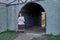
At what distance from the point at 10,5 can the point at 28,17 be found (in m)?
3.91

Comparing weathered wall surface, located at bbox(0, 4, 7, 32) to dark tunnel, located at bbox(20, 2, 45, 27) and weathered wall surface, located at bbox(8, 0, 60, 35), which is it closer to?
weathered wall surface, located at bbox(8, 0, 60, 35)

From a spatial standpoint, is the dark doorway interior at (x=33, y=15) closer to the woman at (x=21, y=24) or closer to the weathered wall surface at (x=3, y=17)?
the woman at (x=21, y=24)

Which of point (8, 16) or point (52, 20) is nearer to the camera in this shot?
point (52, 20)

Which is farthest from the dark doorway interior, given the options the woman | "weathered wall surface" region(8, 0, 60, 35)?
"weathered wall surface" region(8, 0, 60, 35)

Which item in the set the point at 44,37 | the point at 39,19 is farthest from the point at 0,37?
the point at 39,19

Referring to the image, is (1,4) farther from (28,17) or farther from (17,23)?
(28,17)

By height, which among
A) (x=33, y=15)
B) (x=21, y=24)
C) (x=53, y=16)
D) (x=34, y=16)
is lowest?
(x=21, y=24)

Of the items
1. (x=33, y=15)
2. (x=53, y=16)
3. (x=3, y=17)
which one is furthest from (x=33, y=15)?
(x=53, y=16)

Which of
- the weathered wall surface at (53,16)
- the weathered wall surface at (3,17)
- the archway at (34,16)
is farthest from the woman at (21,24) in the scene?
Answer: the archway at (34,16)

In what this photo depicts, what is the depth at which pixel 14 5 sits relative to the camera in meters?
14.6

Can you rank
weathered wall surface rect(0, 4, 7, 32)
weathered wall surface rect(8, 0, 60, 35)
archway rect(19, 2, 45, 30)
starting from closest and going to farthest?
weathered wall surface rect(8, 0, 60, 35), weathered wall surface rect(0, 4, 7, 32), archway rect(19, 2, 45, 30)

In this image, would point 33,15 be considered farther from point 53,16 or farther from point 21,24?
point 53,16

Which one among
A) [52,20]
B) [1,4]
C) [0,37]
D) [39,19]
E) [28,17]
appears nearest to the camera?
[0,37]

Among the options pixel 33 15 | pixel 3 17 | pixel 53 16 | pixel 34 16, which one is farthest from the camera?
pixel 34 16
